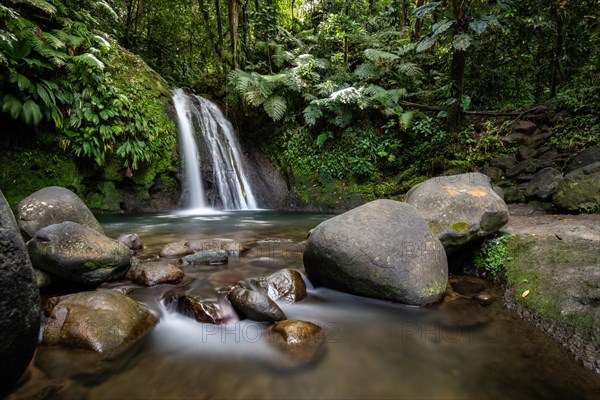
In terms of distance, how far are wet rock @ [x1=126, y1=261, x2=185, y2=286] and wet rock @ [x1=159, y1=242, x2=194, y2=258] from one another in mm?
719

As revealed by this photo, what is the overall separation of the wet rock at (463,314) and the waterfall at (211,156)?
6.82 metres

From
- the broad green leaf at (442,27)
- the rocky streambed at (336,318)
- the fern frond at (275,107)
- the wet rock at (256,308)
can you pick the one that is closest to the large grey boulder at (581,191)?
the rocky streambed at (336,318)

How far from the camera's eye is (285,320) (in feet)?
8.23

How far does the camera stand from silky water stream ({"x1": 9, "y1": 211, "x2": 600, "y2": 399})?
6.04 ft

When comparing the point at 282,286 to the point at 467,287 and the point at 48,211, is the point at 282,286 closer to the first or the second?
the point at 467,287

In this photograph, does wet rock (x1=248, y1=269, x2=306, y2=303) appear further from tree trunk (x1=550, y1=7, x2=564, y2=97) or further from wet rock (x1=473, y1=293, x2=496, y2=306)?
tree trunk (x1=550, y1=7, x2=564, y2=97)

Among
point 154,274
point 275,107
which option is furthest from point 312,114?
point 154,274

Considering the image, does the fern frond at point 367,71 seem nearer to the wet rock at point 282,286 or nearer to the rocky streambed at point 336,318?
the rocky streambed at point 336,318

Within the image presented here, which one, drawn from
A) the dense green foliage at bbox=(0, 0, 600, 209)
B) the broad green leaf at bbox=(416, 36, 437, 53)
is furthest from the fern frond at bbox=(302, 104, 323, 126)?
the broad green leaf at bbox=(416, 36, 437, 53)

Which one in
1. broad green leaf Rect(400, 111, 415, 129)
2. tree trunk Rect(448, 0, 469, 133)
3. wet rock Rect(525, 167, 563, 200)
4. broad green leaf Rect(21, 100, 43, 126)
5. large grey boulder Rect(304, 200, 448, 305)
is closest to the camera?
large grey boulder Rect(304, 200, 448, 305)

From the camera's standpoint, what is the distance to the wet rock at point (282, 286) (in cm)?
300

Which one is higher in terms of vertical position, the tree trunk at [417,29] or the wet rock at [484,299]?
the tree trunk at [417,29]

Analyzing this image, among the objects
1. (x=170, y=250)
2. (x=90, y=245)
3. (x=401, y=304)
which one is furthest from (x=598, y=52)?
(x=90, y=245)

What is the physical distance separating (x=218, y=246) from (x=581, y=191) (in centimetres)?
516
